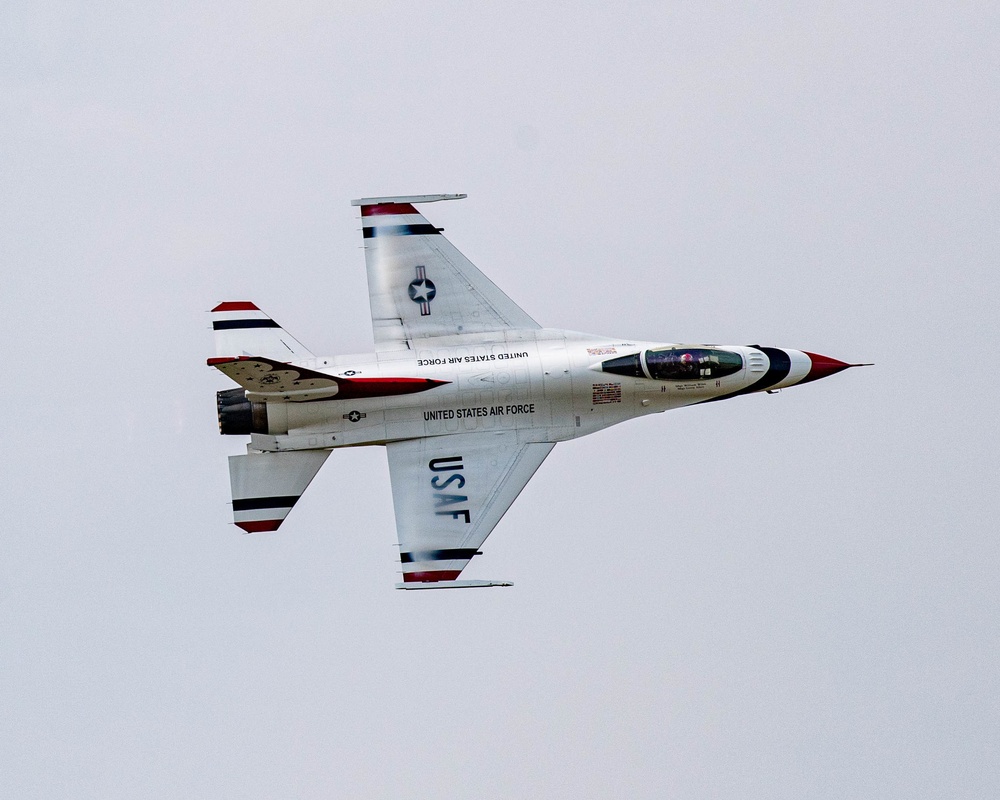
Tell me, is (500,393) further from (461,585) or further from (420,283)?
(461,585)

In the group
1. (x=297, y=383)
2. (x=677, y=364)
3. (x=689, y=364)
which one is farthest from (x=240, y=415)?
(x=689, y=364)

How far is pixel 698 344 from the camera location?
88.6 ft

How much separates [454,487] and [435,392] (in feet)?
5.78

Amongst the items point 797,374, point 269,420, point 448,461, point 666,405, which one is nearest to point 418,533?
point 448,461

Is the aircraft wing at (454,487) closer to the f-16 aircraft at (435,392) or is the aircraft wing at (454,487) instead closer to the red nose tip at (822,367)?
the f-16 aircraft at (435,392)

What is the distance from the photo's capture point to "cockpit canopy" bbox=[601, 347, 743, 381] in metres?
26.5

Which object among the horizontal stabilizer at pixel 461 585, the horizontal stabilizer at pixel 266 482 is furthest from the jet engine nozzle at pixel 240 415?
the horizontal stabilizer at pixel 461 585

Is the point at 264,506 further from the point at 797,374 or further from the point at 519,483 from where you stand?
the point at 797,374

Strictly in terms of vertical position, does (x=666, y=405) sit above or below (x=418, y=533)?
above

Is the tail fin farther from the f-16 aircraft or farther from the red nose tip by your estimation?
the red nose tip

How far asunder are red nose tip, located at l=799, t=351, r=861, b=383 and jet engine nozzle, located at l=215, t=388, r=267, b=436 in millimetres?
9959

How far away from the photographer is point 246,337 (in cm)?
2619

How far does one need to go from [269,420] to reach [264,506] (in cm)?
159

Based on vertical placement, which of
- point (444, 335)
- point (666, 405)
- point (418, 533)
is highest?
point (444, 335)
